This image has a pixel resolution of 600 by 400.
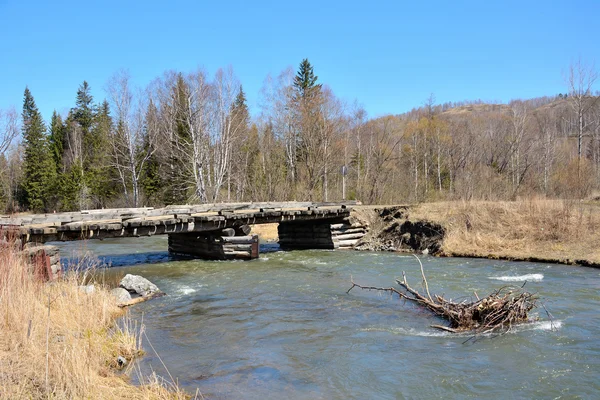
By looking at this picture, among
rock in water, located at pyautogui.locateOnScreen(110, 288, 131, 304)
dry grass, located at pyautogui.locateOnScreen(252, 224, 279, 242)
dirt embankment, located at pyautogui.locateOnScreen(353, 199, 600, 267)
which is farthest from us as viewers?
dry grass, located at pyautogui.locateOnScreen(252, 224, 279, 242)

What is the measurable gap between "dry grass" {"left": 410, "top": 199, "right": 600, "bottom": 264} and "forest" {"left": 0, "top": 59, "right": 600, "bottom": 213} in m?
4.00

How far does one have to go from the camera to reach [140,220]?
52.0ft

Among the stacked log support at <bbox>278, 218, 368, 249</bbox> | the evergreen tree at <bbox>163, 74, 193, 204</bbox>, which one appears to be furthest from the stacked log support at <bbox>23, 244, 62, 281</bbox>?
the evergreen tree at <bbox>163, 74, 193, 204</bbox>

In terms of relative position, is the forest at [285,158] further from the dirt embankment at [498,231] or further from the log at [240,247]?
the log at [240,247]

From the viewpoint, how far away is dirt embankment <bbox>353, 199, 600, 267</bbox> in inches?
726

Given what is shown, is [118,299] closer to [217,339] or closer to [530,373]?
[217,339]

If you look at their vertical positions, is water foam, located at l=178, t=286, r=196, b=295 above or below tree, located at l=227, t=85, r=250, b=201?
below

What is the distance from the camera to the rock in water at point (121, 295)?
11336 mm

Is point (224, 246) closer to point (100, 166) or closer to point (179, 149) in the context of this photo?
point (179, 149)

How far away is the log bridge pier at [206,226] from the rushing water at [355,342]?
2.43m

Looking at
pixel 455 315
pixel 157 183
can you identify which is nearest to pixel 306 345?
pixel 455 315

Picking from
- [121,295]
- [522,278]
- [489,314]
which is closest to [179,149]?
[121,295]

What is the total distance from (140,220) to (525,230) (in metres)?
15.9

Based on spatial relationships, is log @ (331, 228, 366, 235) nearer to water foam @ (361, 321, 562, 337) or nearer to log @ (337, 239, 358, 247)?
log @ (337, 239, 358, 247)
